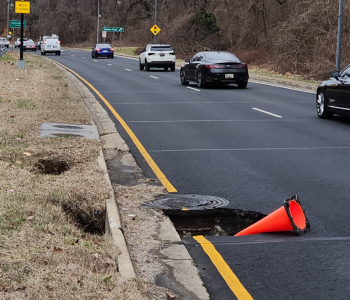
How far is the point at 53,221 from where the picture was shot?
640 cm

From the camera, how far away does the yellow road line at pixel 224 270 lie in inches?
197

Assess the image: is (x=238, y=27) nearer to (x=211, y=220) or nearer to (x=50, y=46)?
(x=50, y=46)

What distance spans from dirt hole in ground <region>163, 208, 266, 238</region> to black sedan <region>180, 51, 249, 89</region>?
18.8 meters

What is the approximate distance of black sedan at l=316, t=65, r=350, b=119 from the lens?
48.9ft

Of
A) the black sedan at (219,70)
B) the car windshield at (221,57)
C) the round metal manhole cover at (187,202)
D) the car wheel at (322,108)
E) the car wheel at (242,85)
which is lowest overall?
the round metal manhole cover at (187,202)

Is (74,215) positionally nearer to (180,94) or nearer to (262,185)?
(262,185)

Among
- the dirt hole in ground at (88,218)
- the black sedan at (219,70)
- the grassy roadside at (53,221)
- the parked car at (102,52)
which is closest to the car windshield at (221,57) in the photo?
the black sedan at (219,70)

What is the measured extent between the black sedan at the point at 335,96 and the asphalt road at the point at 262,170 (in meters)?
0.34

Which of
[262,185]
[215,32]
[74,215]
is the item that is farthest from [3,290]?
[215,32]

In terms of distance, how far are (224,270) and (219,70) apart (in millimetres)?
20862

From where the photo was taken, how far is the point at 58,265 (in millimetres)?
5137

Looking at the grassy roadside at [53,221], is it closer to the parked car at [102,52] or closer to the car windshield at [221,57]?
the car windshield at [221,57]

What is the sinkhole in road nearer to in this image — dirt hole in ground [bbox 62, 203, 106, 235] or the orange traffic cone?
the orange traffic cone

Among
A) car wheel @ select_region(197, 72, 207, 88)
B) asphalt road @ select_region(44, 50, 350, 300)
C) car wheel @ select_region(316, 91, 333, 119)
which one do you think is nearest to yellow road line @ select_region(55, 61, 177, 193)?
asphalt road @ select_region(44, 50, 350, 300)
